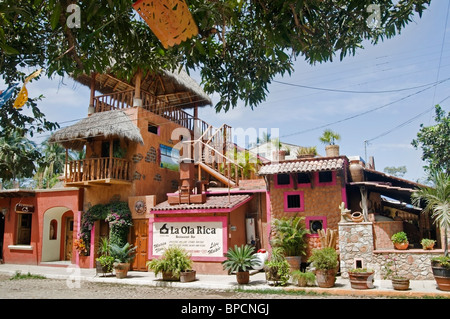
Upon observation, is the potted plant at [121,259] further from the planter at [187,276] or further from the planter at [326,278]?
the planter at [326,278]

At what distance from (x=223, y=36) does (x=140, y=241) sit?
1113 centimetres

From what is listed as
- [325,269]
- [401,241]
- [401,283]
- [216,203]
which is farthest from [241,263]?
[401,241]

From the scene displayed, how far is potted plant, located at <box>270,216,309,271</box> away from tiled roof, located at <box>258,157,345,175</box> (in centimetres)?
177

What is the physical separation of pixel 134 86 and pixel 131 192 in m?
5.50

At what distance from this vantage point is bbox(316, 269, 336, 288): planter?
10.1 meters

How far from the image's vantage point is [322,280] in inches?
398

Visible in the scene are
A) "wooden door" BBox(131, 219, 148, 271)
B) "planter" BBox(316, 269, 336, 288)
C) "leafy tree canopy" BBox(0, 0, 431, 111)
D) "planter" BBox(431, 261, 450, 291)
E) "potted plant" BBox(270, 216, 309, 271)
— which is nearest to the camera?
"leafy tree canopy" BBox(0, 0, 431, 111)

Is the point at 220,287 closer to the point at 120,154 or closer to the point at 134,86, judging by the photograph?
the point at 120,154

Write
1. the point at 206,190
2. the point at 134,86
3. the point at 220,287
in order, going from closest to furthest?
1. the point at 220,287
2. the point at 206,190
3. the point at 134,86

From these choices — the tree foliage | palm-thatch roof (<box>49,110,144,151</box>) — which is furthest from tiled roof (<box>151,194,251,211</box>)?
the tree foliage

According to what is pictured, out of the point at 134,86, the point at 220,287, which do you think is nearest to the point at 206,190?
the point at 220,287

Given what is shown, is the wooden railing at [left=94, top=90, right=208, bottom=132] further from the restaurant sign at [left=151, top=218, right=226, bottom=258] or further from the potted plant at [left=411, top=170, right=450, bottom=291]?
the potted plant at [left=411, top=170, right=450, bottom=291]

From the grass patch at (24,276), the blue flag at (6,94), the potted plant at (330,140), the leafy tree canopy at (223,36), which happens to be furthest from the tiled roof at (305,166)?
the grass patch at (24,276)

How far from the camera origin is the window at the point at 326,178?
13.1 m
